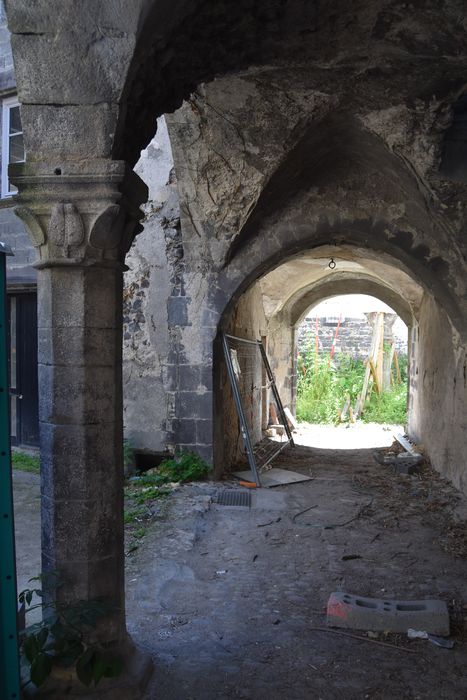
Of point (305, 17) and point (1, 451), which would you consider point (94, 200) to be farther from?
point (305, 17)

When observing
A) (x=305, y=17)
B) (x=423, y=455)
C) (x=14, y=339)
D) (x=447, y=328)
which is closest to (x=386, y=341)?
(x=423, y=455)

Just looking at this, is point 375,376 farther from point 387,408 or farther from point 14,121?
point 14,121

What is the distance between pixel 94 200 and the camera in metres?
2.39

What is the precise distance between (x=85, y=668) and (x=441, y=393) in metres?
6.06

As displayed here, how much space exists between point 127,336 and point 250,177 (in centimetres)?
241

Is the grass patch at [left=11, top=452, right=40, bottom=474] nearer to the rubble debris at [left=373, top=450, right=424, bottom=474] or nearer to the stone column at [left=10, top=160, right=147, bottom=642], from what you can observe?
the rubble debris at [left=373, top=450, right=424, bottom=474]

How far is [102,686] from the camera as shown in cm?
242

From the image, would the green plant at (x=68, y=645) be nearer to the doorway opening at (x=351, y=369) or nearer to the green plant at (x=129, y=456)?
the green plant at (x=129, y=456)

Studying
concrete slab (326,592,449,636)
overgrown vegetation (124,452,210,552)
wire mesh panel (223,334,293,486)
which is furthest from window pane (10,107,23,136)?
concrete slab (326,592,449,636)

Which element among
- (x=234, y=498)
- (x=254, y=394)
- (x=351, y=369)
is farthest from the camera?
(x=351, y=369)

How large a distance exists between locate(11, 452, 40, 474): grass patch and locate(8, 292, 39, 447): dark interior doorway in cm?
28

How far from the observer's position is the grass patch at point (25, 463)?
7.20 m

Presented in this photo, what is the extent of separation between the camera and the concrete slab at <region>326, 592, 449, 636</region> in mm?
3221

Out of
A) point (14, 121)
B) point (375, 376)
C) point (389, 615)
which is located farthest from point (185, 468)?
point (375, 376)
